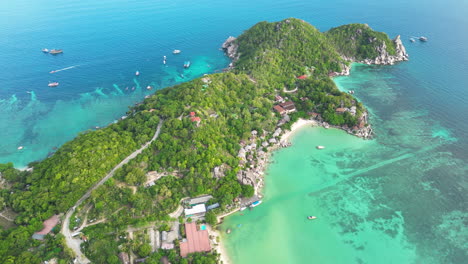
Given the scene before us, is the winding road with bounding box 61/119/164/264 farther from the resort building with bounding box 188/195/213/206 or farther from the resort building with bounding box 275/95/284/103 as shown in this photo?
the resort building with bounding box 275/95/284/103

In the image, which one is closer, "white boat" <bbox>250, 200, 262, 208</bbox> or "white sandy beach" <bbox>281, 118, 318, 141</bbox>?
"white boat" <bbox>250, 200, 262, 208</bbox>

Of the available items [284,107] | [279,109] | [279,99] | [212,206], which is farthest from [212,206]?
[279,99]

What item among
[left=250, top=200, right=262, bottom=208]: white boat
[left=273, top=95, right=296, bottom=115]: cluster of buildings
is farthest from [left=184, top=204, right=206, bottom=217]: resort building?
[left=273, top=95, right=296, bottom=115]: cluster of buildings

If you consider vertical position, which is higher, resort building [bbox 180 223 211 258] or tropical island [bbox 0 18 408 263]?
tropical island [bbox 0 18 408 263]

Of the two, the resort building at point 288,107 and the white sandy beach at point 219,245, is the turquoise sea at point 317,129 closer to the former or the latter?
the white sandy beach at point 219,245

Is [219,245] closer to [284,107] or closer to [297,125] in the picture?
[297,125]

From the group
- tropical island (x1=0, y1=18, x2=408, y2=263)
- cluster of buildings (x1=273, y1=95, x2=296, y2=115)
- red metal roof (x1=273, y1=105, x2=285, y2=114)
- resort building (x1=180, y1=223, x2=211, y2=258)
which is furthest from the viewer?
cluster of buildings (x1=273, y1=95, x2=296, y2=115)
